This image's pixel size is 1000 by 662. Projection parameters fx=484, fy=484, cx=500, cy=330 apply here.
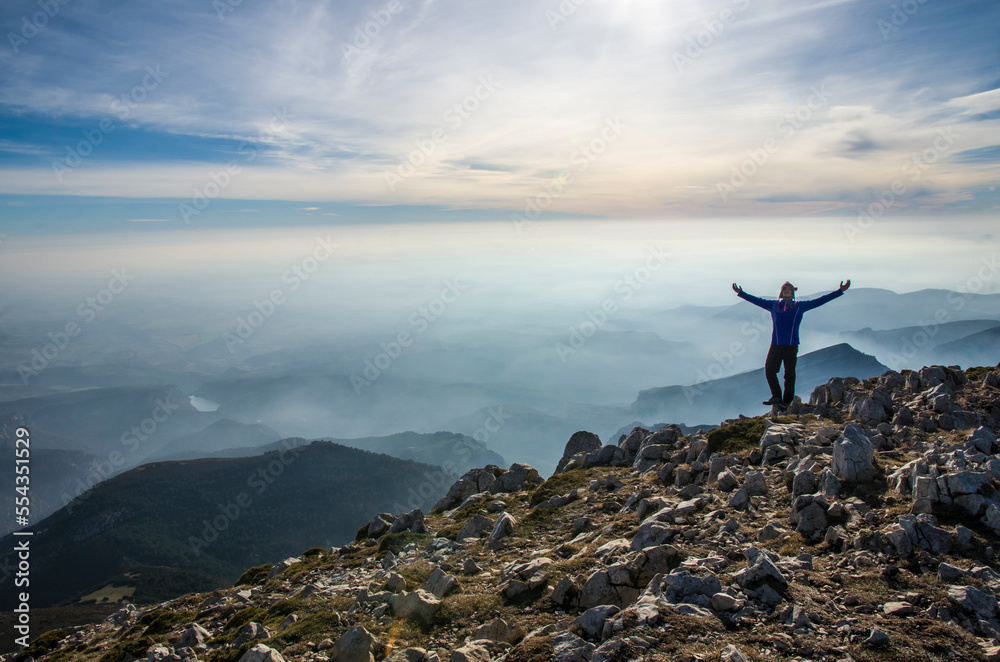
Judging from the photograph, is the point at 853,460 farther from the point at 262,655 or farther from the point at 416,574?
the point at 262,655

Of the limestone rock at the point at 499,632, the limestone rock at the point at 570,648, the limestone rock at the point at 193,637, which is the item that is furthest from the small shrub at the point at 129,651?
the limestone rock at the point at 570,648

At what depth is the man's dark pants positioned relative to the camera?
66.4 ft

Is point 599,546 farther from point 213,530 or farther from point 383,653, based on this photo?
point 213,530

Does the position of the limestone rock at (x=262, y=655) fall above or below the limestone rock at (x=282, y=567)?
above

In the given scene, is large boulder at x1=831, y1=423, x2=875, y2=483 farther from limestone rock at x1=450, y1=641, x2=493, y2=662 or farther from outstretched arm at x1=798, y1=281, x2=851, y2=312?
limestone rock at x1=450, y1=641, x2=493, y2=662

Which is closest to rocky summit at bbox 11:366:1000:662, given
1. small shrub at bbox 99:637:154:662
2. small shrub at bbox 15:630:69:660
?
small shrub at bbox 99:637:154:662

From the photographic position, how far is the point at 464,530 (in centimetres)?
1966

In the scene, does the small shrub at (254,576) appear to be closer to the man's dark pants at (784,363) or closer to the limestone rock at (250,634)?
the limestone rock at (250,634)

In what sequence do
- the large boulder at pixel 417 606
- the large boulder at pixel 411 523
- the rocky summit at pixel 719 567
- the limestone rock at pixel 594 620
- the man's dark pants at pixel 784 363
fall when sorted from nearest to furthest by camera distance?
the rocky summit at pixel 719 567 < the limestone rock at pixel 594 620 < the large boulder at pixel 417 606 < the man's dark pants at pixel 784 363 < the large boulder at pixel 411 523

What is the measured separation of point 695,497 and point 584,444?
59.5ft

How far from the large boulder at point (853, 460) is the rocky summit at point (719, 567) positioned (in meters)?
0.04

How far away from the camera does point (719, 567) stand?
10219 mm

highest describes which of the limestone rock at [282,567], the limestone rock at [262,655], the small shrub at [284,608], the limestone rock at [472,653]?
the limestone rock at [472,653]

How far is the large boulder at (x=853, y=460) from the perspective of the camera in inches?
482
